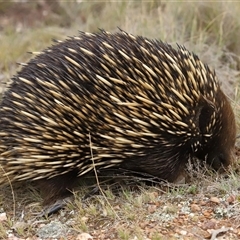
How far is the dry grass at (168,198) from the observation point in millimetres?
3004

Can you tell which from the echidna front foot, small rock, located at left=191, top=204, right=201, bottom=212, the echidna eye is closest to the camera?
small rock, located at left=191, top=204, right=201, bottom=212

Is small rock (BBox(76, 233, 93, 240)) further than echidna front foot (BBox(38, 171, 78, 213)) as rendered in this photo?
No

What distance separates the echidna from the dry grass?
0.21 m

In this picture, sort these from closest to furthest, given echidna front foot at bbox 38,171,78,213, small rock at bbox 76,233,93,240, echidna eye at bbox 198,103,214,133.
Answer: small rock at bbox 76,233,93,240 → echidna eye at bbox 198,103,214,133 → echidna front foot at bbox 38,171,78,213

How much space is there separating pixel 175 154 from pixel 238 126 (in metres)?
0.79

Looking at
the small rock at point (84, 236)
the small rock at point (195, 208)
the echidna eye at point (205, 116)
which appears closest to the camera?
the small rock at point (84, 236)

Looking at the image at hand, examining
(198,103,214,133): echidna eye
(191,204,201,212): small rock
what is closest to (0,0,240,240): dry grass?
(191,204,201,212): small rock

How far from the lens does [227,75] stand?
15.3ft

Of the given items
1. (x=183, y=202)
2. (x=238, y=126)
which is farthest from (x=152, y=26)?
(x=183, y=202)

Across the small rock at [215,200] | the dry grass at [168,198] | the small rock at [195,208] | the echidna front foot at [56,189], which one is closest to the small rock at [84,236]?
the dry grass at [168,198]

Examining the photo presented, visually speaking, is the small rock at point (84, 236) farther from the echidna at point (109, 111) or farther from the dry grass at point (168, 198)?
the echidna at point (109, 111)

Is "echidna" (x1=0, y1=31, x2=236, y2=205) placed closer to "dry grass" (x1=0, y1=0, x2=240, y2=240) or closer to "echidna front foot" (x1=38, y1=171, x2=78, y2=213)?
"echidna front foot" (x1=38, y1=171, x2=78, y2=213)

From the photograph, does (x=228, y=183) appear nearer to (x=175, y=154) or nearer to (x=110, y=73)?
(x=175, y=154)

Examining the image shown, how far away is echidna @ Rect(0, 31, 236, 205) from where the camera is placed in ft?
10.5
